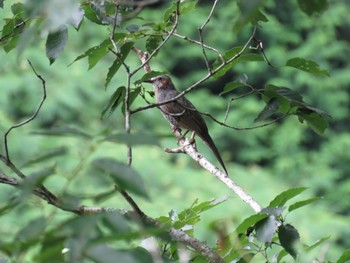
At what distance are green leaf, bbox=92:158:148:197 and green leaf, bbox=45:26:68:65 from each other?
0.58 metres

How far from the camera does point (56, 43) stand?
139 cm

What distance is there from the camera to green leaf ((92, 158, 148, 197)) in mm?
824

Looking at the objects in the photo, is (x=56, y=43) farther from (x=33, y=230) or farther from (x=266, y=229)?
(x=33, y=230)

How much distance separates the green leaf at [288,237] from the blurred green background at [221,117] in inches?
174

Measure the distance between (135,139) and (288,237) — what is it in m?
0.63

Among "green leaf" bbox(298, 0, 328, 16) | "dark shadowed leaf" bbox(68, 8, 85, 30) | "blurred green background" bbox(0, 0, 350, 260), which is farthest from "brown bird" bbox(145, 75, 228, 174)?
"blurred green background" bbox(0, 0, 350, 260)

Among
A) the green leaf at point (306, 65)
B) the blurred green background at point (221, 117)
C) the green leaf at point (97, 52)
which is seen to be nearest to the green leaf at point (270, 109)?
the green leaf at point (306, 65)

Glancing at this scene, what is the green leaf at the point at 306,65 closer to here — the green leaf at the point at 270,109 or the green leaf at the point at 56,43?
the green leaf at the point at 270,109

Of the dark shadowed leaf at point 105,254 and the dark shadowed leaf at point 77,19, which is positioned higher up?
the dark shadowed leaf at point 105,254

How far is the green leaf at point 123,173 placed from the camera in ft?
2.70

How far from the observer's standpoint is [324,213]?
934 centimetres

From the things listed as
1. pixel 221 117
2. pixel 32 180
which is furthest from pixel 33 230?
pixel 221 117

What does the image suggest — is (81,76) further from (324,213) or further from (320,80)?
(320,80)

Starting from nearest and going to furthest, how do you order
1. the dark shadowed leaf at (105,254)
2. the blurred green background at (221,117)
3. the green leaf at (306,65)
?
the dark shadowed leaf at (105,254), the green leaf at (306,65), the blurred green background at (221,117)
